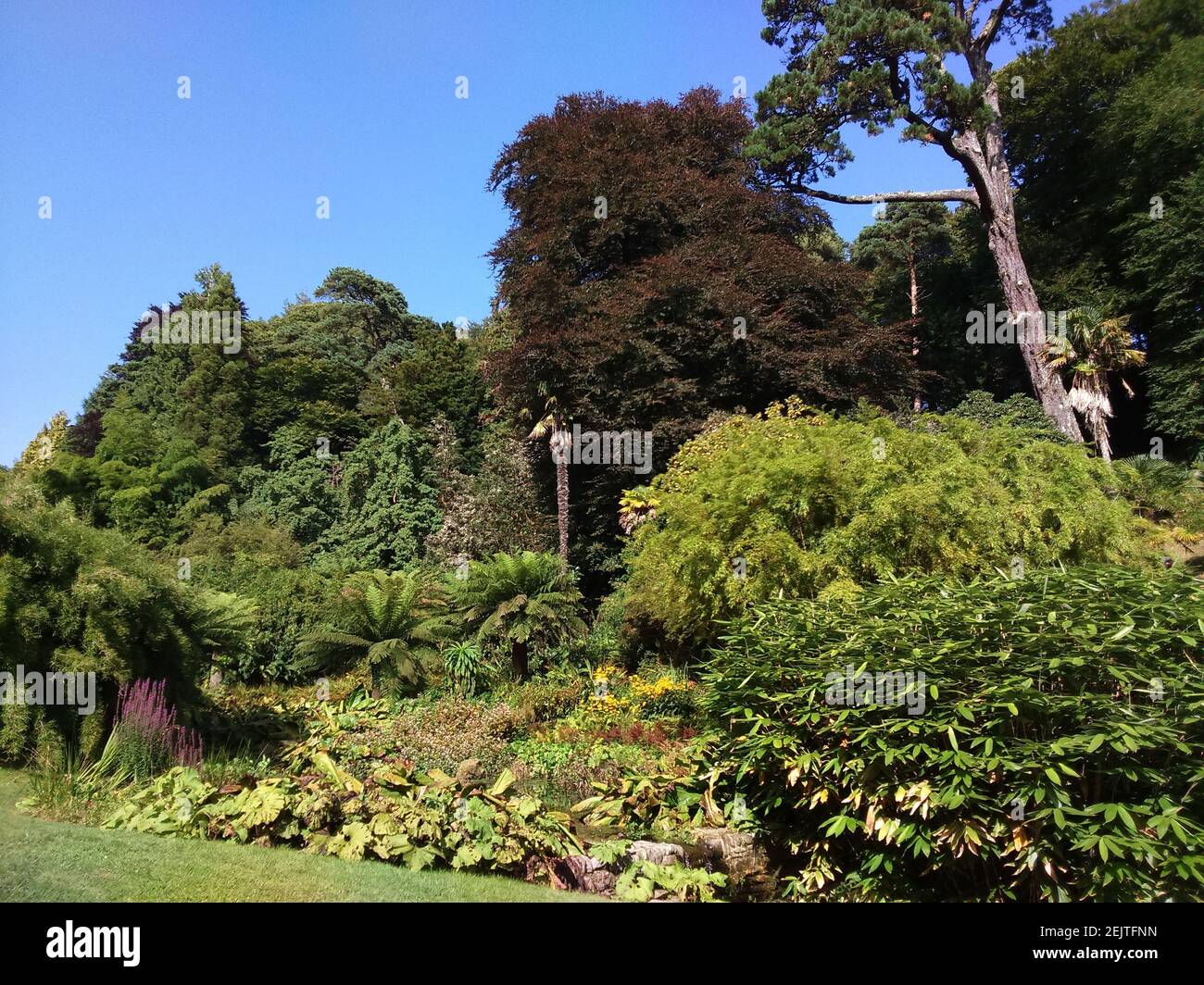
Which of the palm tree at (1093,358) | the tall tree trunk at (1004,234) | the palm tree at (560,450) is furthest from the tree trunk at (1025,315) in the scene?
the palm tree at (560,450)

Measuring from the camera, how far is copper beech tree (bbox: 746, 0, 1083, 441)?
1880 centimetres

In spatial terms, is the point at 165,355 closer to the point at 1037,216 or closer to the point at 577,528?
the point at 577,528

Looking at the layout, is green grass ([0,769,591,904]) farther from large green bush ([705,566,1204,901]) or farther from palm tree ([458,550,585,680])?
A: palm tree ([458,550,585,680])

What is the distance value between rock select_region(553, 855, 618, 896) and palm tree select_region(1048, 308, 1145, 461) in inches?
701

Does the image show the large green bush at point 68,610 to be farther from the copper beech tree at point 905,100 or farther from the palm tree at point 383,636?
the copper beech tree at point 905,100

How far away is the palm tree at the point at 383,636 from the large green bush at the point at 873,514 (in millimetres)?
4669

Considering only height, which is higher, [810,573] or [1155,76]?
[1155,76]

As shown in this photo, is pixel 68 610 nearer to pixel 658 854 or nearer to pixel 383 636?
pixel 658 854

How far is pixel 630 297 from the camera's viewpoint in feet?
62.6

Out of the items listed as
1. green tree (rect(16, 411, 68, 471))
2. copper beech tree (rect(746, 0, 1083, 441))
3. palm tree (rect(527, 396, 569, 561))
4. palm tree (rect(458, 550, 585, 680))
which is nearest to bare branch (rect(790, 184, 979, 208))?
copper beech tree (rect(746, 0, 1083, 441))

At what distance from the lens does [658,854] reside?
6551 millimetres
